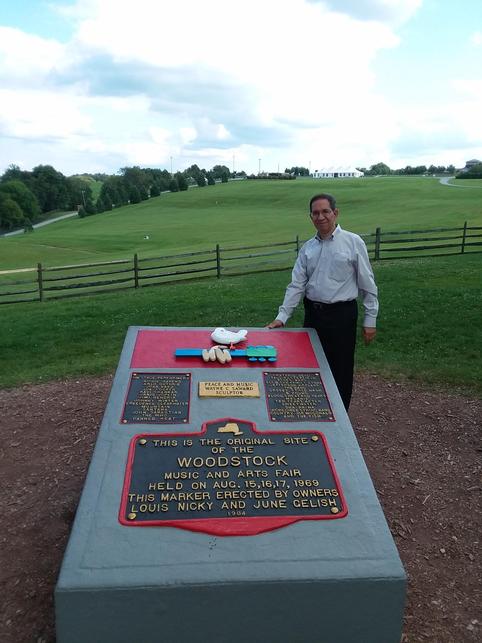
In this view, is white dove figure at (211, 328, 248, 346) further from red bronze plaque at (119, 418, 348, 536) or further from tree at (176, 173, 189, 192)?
tree at (176, 173, 189, 192)

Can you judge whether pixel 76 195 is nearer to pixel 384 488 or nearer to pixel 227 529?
pixel 384 488

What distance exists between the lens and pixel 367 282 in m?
4.68

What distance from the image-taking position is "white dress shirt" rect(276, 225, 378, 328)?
458 cm

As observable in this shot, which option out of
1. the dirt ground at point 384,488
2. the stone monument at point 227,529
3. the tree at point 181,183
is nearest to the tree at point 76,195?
the tree at point 181,183

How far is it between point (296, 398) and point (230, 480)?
0.89m

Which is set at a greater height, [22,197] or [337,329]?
[337,329]

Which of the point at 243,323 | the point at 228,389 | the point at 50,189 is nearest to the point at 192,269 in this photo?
the point at 243,323

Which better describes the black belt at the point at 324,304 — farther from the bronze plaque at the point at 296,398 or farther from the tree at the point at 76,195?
the tree at the point at 76,195

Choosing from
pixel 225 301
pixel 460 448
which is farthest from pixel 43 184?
pixel 460 448

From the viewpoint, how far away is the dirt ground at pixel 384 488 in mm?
3615

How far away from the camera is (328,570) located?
283cm

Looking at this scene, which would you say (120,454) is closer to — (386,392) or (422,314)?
(386,392)

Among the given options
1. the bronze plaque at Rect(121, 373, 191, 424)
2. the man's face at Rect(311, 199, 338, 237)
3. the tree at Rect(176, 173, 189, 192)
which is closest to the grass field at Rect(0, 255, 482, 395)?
the man's face at Rect(311, 199, 338, 237)

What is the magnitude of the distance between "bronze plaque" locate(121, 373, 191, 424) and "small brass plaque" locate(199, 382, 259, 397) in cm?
13
